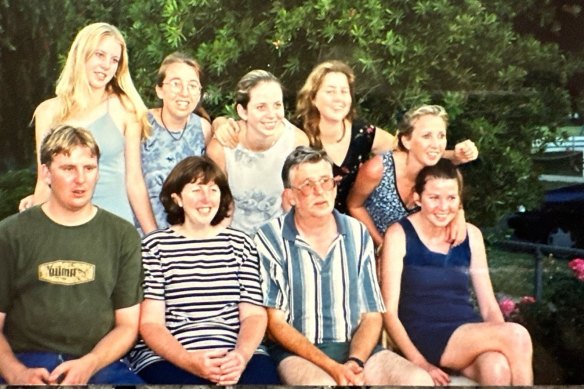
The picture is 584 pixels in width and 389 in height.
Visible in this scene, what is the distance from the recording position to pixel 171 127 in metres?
2.65

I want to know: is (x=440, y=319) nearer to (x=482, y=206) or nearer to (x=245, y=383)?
(x=482, y=206)

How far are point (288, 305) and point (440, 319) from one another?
553 millimetres

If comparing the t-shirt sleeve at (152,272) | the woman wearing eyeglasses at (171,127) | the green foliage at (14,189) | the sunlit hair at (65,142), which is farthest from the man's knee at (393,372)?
the green foliage at (14,189)

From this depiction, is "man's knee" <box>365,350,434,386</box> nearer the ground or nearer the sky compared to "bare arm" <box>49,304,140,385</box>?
nearer the ground

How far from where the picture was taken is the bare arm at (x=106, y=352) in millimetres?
2545

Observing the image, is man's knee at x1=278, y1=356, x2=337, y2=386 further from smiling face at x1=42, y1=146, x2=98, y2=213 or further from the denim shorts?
smiling face at x1=42, y1=146, x2=98, y2=213

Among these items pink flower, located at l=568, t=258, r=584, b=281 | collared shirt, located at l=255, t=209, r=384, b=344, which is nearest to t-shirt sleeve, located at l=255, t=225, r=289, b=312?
collared shirt, located at l=255, t=209, r=384, b=344

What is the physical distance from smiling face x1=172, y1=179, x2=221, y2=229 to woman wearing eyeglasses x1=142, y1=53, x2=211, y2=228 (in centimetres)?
9

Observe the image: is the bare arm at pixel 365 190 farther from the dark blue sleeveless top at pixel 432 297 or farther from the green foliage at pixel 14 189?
the green foliage at pixel 14 189

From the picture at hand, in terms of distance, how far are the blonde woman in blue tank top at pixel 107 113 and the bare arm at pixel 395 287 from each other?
33.4 inches

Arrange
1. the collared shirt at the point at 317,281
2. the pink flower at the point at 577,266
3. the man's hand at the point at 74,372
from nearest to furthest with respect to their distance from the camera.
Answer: the man's hand at the point at 74,372 → the collared shirt at the point at 317,281 → the pink flower at the point at 577,266

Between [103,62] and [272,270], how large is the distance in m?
0.95

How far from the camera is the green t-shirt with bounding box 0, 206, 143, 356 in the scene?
101 inches

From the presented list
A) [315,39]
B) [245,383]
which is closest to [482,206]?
[315,39]
